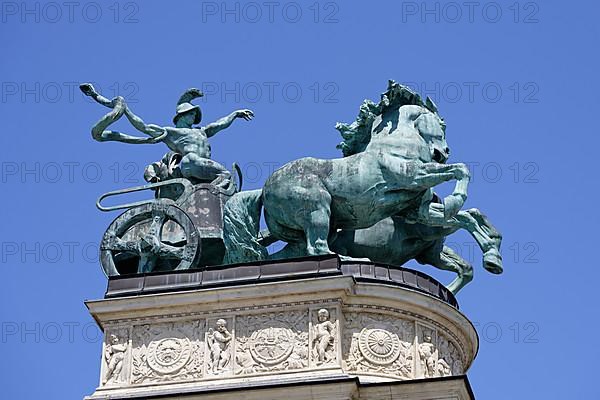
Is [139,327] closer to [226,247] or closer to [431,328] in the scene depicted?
[226,247]

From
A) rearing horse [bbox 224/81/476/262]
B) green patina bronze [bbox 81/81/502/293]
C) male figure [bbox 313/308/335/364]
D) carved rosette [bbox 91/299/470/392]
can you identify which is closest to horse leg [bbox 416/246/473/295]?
green patina bronze [bbox 81/81/502/293]

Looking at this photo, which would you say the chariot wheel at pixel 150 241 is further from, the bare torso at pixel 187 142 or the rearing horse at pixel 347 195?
the bare torso at pixel 187 142

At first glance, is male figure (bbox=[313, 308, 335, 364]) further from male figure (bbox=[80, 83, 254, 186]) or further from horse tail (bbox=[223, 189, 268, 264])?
male figure (bbox=[80, 83, 254, 186])

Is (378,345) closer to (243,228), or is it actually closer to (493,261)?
(493,261)

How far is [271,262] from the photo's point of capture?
103 ft

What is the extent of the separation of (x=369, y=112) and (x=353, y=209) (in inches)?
98.1

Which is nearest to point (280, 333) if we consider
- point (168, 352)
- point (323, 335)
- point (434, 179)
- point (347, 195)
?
point (323, 335)

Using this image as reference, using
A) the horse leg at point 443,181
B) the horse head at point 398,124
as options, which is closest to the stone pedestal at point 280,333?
the horse leg at point 443,181

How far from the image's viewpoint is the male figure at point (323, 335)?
1194 inches

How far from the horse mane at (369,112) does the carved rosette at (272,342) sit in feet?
16.0

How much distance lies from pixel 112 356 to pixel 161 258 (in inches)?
110

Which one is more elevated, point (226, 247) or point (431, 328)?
point (226, 247)

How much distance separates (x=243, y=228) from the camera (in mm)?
33219

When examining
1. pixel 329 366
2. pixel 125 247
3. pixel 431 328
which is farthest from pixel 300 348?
pixel 125 247
